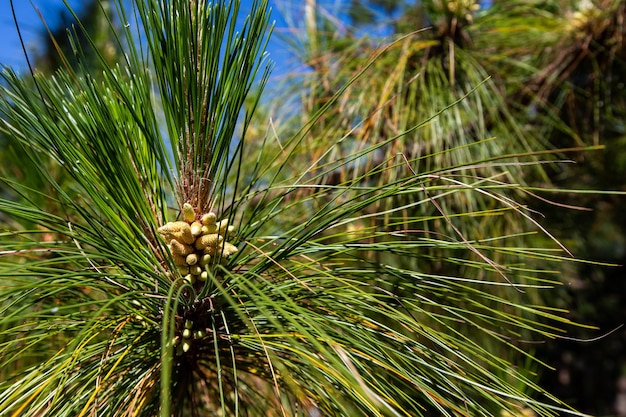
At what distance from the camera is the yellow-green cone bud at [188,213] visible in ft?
1.74

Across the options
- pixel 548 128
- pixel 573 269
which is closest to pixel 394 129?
pixel 548 128

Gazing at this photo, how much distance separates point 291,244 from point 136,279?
0.15 meters

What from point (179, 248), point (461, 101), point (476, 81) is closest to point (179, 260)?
point (179, 248)

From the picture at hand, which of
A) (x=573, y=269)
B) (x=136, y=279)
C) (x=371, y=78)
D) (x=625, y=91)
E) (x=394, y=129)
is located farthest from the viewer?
(x=573, y=269)

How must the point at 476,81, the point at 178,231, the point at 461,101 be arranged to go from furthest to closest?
the point at 476,81, the point at 461,101, the point at 178,231

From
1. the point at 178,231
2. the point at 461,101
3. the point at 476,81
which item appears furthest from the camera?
the point at 476,81

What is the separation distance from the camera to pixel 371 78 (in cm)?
104

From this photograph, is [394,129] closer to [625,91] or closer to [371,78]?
[371,78]

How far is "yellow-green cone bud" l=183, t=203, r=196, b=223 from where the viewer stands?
20.9 inches

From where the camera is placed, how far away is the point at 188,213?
539mm

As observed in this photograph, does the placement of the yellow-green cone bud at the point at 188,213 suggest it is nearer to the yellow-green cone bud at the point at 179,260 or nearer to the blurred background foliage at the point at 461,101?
the yellow-green cone bud at the point at 179,260

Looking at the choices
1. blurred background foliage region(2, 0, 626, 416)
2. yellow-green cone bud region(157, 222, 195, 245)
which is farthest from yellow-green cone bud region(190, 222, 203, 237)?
blurred background foliage region(2, 0, 626, 416)

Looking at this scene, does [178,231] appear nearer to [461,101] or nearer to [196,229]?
[196,229]

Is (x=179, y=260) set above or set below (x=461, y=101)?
below
